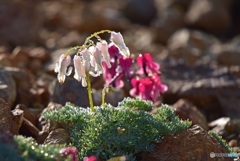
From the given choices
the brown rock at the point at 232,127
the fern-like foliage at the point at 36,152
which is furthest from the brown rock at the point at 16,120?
the brown rock at the point at 232,127

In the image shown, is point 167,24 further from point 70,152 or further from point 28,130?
point 70,152

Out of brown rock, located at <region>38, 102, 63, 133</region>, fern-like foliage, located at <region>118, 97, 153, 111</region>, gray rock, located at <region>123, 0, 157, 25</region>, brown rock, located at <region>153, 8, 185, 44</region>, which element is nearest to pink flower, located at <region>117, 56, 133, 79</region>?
brown rock, located at <region>38, 102, 63, 133</region>

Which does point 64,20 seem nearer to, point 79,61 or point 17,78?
point 17,78

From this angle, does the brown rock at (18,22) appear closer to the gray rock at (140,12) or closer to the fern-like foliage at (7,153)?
the gray rock at (140,12)

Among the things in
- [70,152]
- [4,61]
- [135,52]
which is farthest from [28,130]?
[135,52]

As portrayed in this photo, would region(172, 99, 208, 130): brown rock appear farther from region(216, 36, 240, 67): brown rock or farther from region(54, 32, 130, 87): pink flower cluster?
region(216, 36, 240, 67): brown rock
